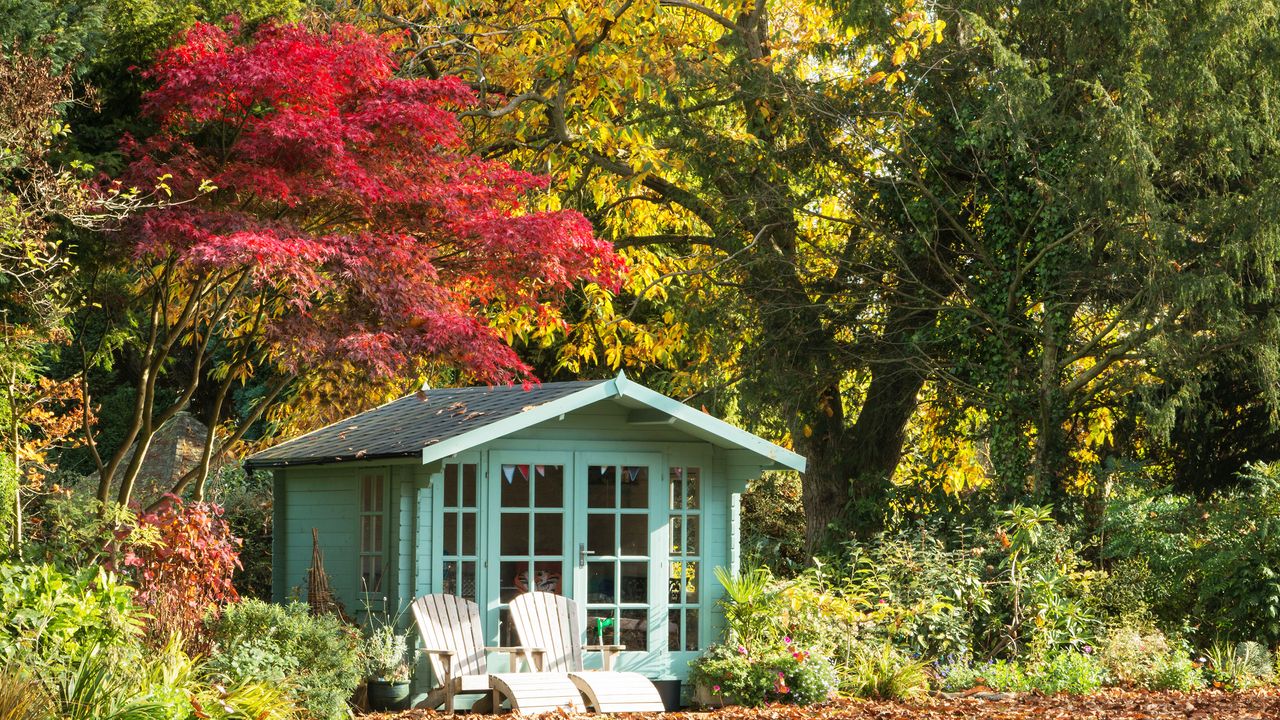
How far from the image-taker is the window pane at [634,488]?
10.6m

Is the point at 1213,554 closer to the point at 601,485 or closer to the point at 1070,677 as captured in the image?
the point at 1070,677

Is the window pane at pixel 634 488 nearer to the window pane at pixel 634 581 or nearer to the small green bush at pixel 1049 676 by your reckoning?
the window pane at pixel 634 581

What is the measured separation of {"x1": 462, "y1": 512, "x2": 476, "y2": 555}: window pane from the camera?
1016cm

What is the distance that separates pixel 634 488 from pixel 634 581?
0.73 meters

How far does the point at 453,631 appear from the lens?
961cm

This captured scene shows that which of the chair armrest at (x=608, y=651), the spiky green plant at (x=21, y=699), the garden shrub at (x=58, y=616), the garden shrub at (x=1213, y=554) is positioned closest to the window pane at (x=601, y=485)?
the chair armrest at (x=608, y=651)

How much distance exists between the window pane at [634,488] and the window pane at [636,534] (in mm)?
111

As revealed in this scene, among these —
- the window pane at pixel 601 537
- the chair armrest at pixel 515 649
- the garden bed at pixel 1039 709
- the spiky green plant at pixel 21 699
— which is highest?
the window pane at pixel 601 537

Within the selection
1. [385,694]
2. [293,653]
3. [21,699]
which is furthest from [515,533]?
[21,699]

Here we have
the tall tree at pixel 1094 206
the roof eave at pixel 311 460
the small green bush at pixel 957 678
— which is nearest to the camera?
the roof eave at pixel 311 460

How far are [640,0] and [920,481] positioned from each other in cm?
550

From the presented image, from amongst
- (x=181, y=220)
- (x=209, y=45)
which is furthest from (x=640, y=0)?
(x=181, y=220)

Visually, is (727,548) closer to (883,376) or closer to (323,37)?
(883,376)

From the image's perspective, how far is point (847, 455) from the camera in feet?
46.2
